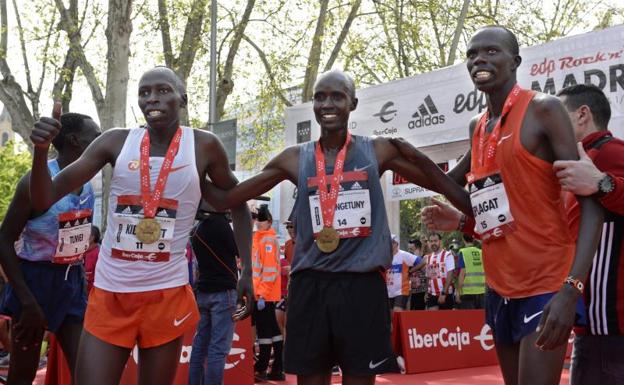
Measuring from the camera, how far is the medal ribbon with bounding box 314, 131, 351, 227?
389cm

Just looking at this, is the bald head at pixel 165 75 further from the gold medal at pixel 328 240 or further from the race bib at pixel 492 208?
the race bib at pixel 492 208

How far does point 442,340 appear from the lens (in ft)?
34.3

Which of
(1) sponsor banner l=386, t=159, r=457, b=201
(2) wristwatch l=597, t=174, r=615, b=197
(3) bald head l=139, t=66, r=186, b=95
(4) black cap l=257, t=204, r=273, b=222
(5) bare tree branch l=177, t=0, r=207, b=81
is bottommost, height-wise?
(2) wristwatch l=597, t=174, r=615, b=197

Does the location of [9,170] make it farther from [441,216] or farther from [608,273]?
[608,273]

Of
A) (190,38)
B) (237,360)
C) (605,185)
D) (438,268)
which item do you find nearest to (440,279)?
(438,268)

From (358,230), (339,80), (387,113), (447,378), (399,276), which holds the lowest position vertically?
(447,378)

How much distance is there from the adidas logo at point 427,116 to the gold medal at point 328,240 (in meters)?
8.11

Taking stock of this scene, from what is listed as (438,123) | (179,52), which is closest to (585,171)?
(438,123)

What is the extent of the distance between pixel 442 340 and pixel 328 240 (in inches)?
275

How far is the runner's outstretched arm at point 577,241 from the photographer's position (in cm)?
296

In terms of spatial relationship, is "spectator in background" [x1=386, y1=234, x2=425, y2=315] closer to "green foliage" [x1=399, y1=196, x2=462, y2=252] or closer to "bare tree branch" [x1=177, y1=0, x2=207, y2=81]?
"bare tree branch" [x1=177, y1=0, x2=207, y2=81]

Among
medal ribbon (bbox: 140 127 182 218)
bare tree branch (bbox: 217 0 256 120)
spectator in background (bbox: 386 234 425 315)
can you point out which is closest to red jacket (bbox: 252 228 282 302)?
spectator in background (bbox: 386 234 425 315)

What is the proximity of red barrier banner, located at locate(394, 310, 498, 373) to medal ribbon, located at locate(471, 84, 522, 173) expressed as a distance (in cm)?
656

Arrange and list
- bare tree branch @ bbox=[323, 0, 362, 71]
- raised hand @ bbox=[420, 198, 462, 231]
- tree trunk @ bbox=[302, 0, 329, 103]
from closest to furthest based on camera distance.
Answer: raised hand @ bbox=[420, 198, 462, 231]
tree trunk @ bbox=[302, 0, 329, 103]
bare tree branch @ bbox=[323, 0, 362, 71]
